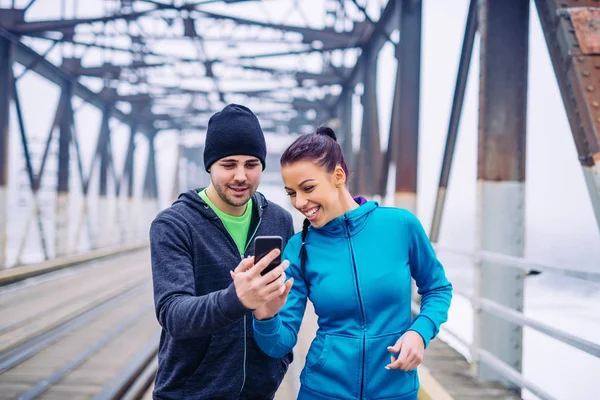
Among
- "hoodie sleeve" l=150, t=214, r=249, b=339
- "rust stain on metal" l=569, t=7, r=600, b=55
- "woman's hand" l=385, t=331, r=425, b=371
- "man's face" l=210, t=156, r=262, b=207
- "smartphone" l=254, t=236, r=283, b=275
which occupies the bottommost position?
"woman's hand" l=385, t=331, r=425, b=371

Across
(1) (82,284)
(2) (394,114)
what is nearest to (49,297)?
(1) (82,284)

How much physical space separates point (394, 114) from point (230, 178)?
19.3 ft

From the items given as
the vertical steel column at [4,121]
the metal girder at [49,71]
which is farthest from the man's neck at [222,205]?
the metal girder at [49,71]

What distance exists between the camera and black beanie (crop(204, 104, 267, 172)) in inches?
64.1

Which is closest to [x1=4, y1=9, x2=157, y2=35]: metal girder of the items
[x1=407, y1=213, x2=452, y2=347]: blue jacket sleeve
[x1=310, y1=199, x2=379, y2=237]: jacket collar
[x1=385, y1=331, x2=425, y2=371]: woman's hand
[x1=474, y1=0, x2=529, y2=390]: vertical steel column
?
[x1=474, y1=0, x2=529, y2=390]: vertical steel column

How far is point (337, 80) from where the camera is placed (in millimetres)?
13586

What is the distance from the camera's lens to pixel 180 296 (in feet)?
4.52

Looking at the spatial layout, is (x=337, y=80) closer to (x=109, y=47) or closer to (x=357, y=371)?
(x=109, y=47)

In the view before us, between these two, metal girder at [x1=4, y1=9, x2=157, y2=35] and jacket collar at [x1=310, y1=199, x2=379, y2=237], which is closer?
jacket collar at [x1=310, y1=199, x2=379, y2=237]

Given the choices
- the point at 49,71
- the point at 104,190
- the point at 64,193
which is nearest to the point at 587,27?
the point at 49,71

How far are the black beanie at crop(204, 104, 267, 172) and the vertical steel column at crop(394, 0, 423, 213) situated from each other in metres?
5.41

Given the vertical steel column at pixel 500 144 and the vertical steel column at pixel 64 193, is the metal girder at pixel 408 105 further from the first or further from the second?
the vertical steel column at pixel 64 193

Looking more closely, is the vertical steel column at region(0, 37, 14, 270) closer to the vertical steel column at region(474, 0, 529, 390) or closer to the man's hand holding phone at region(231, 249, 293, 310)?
the vertical steel column at region(474, 0, 529, 390)

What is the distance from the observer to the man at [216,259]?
1497 mm
